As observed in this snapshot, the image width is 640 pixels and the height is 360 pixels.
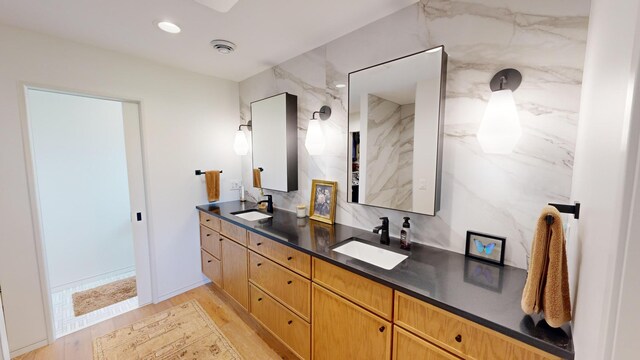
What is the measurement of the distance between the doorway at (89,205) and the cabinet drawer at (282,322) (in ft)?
4.58

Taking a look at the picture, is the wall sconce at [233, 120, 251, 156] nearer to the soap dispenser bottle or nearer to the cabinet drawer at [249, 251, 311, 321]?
the cabinet drawer at [249, 251, 311, 321]

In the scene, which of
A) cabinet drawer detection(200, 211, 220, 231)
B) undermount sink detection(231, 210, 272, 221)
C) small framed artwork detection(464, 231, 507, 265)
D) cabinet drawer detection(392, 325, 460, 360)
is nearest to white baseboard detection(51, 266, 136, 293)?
cabinet drawer detection(200, 211, 220, 231)

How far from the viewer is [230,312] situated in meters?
2.38

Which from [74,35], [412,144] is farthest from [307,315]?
[74,35]

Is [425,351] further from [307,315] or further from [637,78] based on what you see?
[637,78]

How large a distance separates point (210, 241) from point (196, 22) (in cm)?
207

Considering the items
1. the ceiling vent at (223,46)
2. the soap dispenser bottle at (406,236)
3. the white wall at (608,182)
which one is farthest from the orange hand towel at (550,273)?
the ceiling vent at (223,46)

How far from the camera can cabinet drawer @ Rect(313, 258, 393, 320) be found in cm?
118

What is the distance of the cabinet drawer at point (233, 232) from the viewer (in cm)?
210

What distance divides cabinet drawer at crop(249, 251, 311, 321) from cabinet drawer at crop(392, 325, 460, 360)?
0.60 metres

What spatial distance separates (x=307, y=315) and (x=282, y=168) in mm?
1361

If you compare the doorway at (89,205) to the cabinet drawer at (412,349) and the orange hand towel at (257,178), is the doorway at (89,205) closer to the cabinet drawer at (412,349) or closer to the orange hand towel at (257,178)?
the orange hand towel at (257,178)

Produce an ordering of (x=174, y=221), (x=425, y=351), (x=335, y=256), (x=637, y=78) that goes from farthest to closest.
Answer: (x=174, y=221)
(x=335, y=256)
(x=425, y=351)
(x=637, y=78)

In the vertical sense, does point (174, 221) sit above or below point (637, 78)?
below
